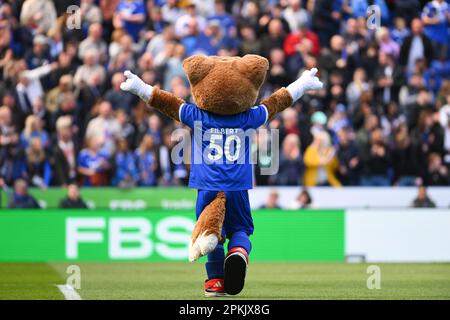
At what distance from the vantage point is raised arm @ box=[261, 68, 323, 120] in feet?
40.2

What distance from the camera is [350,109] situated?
22219 mm

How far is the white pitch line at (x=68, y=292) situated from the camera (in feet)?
38.7

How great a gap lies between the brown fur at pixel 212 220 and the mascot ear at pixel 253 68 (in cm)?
132

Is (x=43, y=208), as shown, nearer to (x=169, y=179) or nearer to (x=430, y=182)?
(x=169, y=179)

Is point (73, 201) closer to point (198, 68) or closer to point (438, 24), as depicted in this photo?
point (198, 68)

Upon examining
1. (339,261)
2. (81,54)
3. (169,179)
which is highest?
(81,54)

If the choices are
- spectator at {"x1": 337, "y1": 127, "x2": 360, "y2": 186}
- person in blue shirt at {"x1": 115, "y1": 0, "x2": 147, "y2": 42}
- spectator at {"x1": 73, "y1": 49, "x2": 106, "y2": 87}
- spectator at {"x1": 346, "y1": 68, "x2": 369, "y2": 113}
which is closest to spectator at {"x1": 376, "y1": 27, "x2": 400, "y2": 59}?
spectator at {"x1": 346, "y1": 68, "x2": 369, "y2": 113}

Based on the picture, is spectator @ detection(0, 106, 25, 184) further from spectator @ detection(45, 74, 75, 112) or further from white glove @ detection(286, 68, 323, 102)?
white glove @ detection(286, 68, 323, 102)

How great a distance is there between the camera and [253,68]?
11.8 metres

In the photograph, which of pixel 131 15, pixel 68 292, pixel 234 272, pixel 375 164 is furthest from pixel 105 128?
pixel 234 272

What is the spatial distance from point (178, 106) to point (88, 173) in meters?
8.64

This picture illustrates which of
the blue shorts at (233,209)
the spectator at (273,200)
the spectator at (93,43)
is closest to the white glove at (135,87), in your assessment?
the blue shorts at (233,209)

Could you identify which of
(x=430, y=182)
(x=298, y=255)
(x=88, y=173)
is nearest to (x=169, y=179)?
(x=88, y=173)

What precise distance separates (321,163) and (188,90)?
2.79 metres
